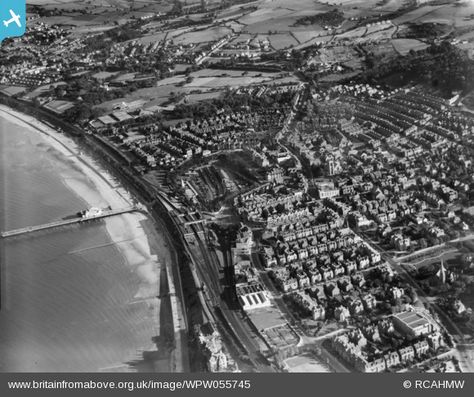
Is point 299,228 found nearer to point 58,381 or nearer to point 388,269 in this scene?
point 388,269

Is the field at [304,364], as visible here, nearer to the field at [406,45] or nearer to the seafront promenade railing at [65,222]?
the seafront promenade railing at [65,222]

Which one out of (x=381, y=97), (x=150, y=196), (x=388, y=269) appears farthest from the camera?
(x=381, y=97)

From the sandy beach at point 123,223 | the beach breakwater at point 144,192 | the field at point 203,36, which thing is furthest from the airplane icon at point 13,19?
the field at point 203,36

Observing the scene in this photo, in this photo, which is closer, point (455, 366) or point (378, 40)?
point (455, 366)

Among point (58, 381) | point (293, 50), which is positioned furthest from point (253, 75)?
point (58, 381)

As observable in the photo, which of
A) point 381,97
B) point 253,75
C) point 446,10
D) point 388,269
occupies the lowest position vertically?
point 388,269

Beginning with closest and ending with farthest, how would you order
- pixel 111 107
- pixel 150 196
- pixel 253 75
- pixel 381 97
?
pixel 150 196 < pixel 381 97 < pixel 111 107 < pixel 253 75

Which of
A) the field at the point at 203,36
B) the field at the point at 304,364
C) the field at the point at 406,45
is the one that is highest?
the field at the point at 203,36

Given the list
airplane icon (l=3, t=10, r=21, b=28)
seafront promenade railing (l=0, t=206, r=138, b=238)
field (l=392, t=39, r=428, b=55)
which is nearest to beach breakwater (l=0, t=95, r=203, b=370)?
seafront promenade railing (l=0, t=206, r=138, b=238)

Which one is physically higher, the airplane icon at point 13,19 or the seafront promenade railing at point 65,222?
the seafront promenade railing at point 65,222
